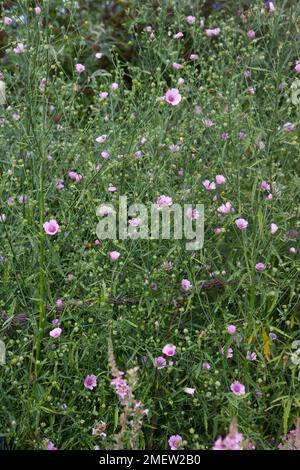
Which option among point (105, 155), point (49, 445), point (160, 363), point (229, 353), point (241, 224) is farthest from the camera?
point (105, 155)

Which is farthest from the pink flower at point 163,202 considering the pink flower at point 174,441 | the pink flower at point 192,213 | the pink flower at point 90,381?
the pink flower at point 174,441

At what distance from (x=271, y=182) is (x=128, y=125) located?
865 millimetres

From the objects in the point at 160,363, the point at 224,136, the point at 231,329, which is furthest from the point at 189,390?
the point at 224,136

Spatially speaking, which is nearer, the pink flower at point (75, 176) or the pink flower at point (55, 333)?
the pink flower at point (55, 333)

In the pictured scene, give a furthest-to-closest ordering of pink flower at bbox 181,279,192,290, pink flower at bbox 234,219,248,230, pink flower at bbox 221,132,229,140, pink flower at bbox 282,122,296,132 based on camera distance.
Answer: pink flower at bbox 221,132,229,140 → pink flower at bbox 282,122,296,132 → pink flower at bbox 234,219,248,230 → pink flower at bbox 181,279,192,290

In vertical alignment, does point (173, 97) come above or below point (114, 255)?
above

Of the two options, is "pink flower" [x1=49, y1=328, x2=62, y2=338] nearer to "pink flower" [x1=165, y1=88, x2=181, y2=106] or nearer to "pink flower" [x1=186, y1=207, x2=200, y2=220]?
"pink flower" [x1=186, y1=207, x2=200, y2=220]

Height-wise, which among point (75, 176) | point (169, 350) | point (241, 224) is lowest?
point (169, 350)

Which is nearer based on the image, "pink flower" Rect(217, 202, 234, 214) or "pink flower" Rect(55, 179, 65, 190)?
"pink flower" Rect(217, 202, 234, 214)

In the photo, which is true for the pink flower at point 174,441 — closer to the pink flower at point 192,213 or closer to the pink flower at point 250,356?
the pink flower at point 250,356

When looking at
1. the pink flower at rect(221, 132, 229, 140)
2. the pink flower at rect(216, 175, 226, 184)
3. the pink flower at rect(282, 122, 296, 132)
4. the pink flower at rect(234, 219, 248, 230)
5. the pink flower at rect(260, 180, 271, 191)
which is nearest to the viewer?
the pink flower at rect(234, 219, 248, 230)

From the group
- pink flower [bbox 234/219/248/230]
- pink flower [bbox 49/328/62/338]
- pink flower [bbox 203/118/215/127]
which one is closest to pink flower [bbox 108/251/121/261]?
pink flower [bbox 49/328/62/338]

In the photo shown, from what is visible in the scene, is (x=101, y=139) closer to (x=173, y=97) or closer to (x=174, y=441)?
(x=173, y=97)
